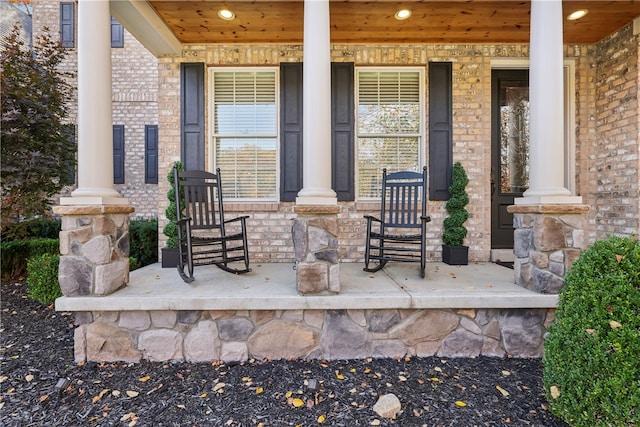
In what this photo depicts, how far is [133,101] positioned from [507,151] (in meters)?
6.83

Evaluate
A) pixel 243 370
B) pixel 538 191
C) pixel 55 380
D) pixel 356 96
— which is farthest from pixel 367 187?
pixel 55 380

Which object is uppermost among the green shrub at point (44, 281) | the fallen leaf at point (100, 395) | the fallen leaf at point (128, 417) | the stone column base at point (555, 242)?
the stone column base at point (555, 242)

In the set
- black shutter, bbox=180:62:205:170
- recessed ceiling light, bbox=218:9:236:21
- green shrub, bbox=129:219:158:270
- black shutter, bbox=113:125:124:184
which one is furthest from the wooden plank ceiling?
black shutter, bbox=113:125:124:184

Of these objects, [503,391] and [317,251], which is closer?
[503,391]

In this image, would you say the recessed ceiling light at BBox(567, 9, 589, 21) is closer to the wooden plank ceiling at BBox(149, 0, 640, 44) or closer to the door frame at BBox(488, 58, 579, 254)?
the wooden plank ceiling at BBox(149, 0, 640, 44)

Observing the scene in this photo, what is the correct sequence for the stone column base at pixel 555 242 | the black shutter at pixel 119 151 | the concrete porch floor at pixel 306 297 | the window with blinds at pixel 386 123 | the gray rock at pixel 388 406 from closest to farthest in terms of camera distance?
the gray rock at pixel 388 406
the concrete porch floor at pixel 306 297
the stone column base at pixel 555 242
the window with blinds at pixel 386 123
the black shutter at pixel 119 151

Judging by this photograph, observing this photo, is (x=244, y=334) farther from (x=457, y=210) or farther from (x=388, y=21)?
(x=388, y=21)

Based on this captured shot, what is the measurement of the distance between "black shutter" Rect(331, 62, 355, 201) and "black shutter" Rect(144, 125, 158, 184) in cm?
439

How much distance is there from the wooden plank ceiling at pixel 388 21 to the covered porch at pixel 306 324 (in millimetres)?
2738

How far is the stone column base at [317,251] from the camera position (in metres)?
2.26

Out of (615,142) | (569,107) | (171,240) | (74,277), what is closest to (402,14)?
(569,107)

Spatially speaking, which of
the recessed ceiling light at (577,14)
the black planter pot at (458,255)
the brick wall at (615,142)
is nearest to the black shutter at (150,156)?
the black planter pot at (458,255)

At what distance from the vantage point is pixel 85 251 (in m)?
2.29

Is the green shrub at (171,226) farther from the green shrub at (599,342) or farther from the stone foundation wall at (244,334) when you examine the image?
the green shrub at (599,342)
